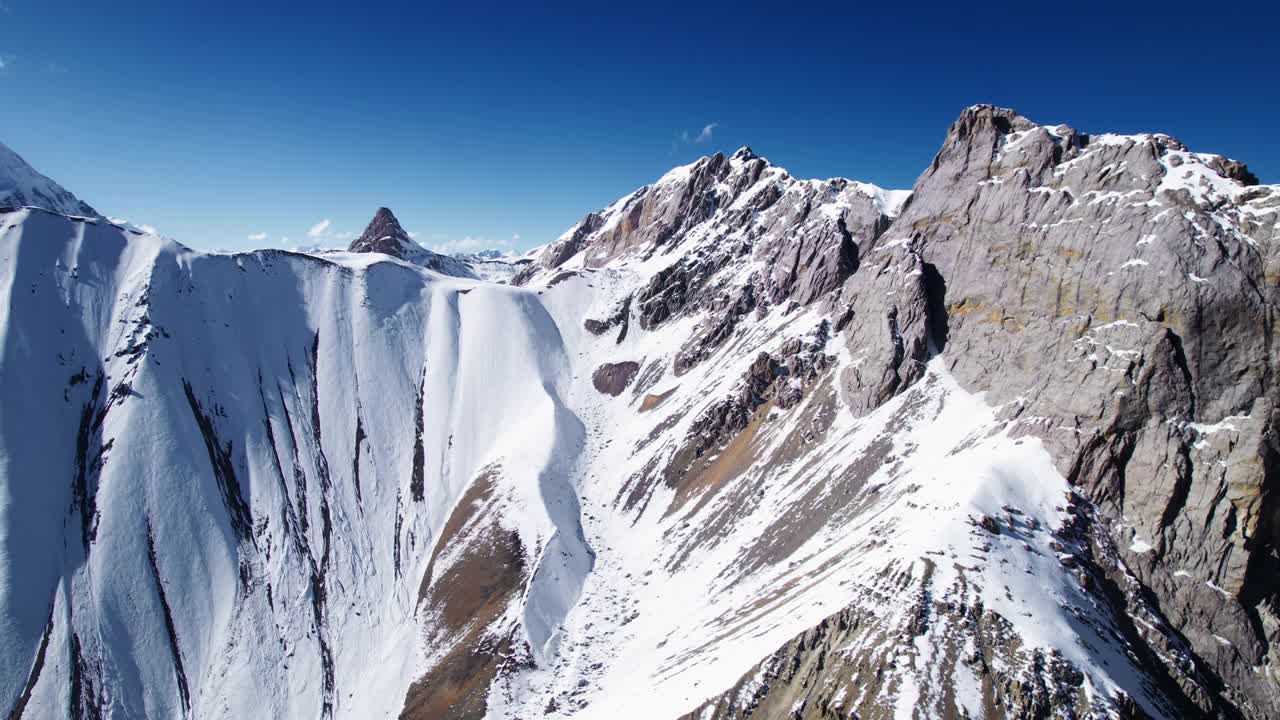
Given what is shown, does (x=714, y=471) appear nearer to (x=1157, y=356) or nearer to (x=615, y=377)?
(x=615, y=377)

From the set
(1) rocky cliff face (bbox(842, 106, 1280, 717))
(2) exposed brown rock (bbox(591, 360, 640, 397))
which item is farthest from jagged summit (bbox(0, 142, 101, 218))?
(1) rocky cliff face (bbox(842, 106, 1280, 717))

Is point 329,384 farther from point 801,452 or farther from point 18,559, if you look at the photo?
point 801,452

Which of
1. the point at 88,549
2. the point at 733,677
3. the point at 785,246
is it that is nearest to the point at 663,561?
the point at 733,677

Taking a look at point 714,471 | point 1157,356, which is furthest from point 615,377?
point 1157,356

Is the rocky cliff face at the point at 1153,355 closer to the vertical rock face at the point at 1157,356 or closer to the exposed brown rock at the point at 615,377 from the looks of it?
the vertical rock face at the point at 1157,356

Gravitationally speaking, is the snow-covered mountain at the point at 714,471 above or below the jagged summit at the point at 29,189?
below

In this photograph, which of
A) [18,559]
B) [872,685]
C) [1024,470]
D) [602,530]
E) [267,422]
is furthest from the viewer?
[267,422]

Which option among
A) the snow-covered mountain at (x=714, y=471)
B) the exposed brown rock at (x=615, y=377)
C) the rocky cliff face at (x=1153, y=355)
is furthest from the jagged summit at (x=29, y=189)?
the rocky cliff face at (x=1153, y=355)

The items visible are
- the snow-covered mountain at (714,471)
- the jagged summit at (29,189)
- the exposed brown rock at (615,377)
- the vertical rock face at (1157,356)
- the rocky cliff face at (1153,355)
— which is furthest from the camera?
the jagged summit at (29,189)
